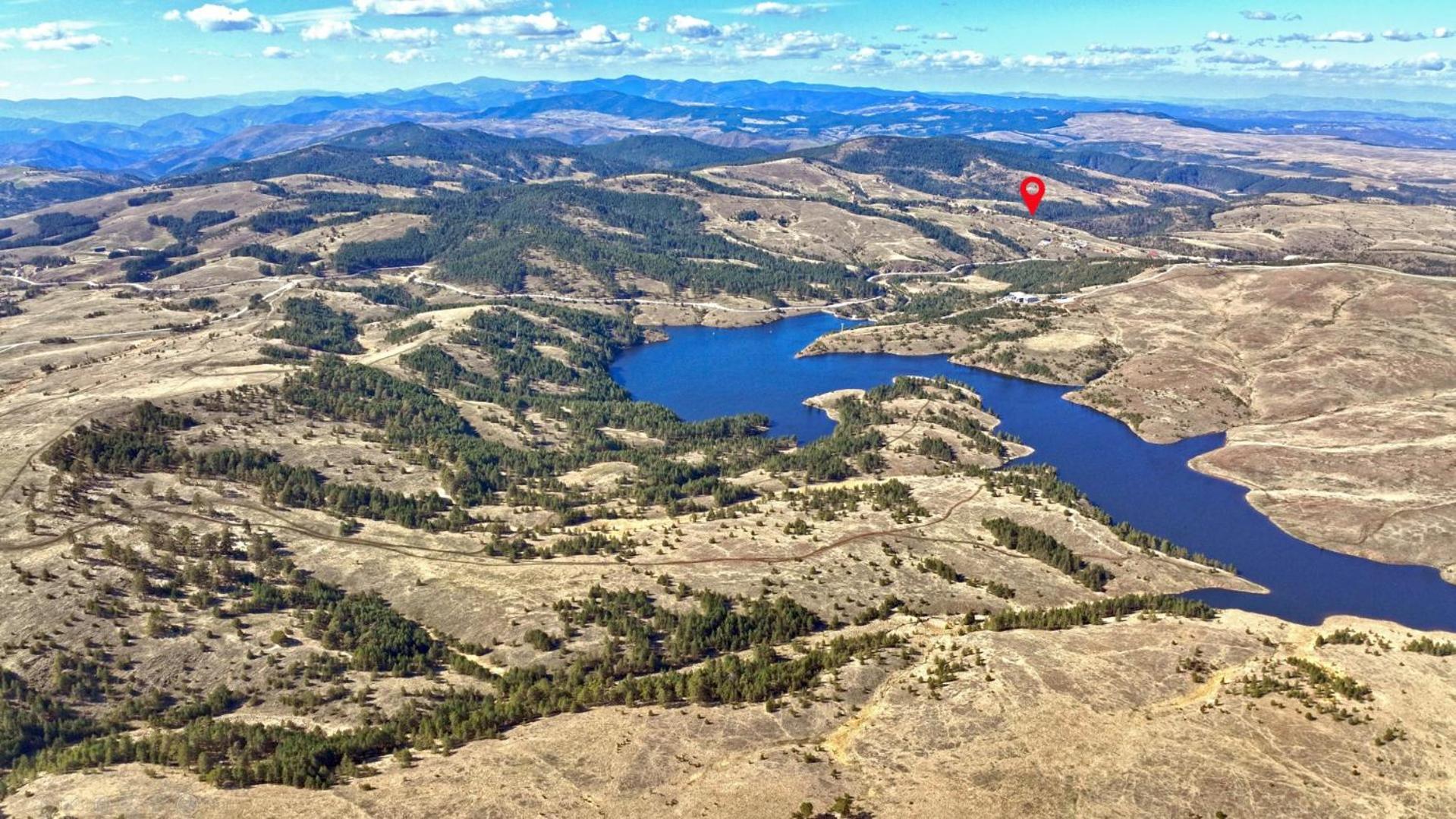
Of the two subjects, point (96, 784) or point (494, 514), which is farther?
point (494, 514)

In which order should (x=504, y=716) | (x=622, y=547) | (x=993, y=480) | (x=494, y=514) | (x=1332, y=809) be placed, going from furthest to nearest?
(x=993, y=480) < (x=494, y=514) < (x=622, y=547) < (x=504, y=716) < (x=1332, y=809)

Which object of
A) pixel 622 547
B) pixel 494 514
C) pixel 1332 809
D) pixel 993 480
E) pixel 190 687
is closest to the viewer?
pixel 1332 809

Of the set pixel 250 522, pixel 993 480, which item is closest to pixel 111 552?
pixel 250 522

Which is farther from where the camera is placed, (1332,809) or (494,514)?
(494,514)

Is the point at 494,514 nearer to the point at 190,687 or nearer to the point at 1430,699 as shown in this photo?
the point at 190,687

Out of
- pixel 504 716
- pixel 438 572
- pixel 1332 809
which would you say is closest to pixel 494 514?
pixel 438 572

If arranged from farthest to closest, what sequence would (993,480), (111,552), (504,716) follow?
1. (993,480)
2. (111,552)
3. (504,716)

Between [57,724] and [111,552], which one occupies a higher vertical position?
[111,552]

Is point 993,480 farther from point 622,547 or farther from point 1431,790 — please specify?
point 1431,790

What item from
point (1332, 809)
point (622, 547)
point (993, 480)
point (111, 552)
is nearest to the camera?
point (1332, 809)
